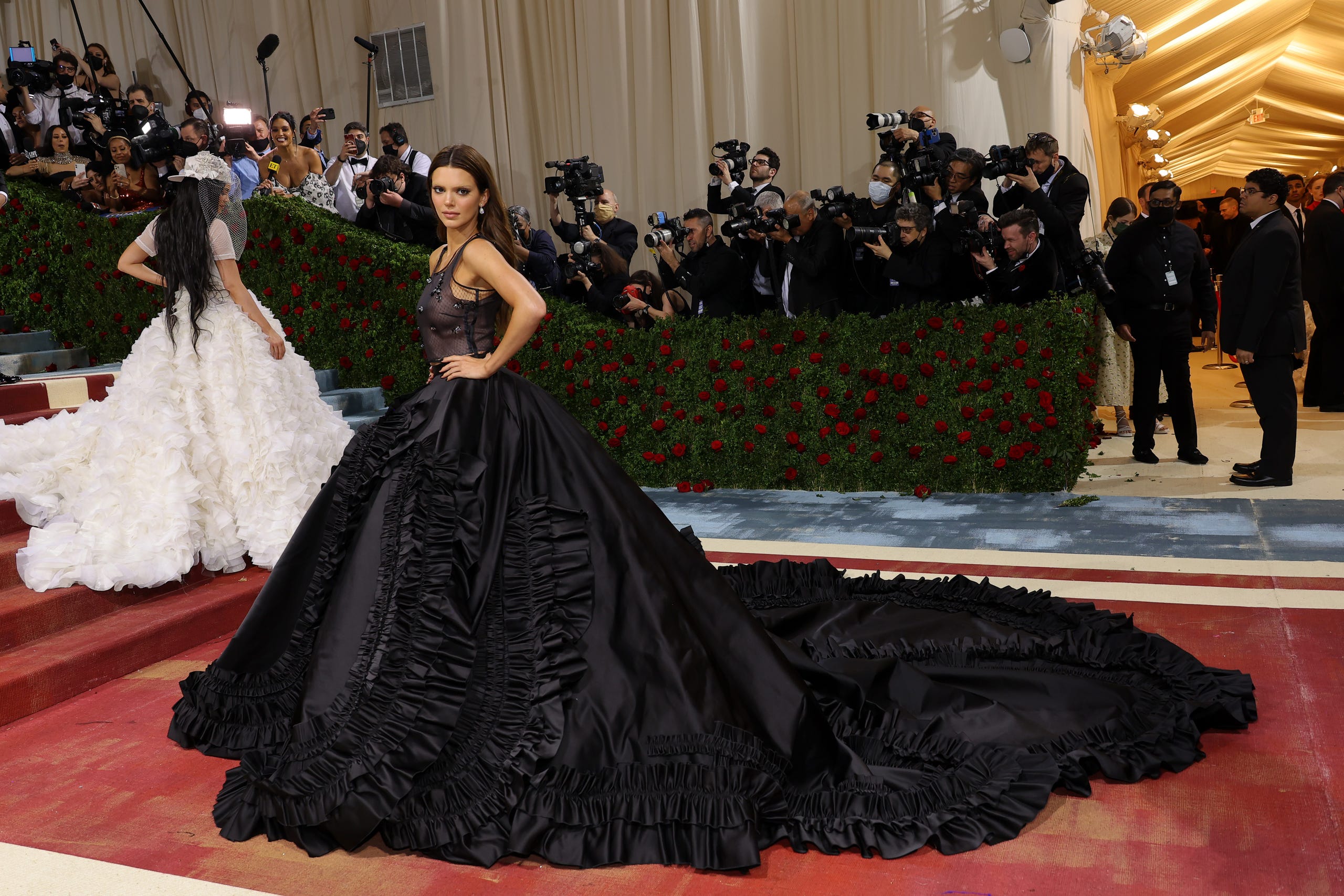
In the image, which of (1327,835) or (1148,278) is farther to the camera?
(1148,278)

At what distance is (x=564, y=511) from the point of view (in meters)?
2.62

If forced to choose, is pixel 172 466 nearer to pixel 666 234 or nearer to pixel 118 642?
pixel 118 642

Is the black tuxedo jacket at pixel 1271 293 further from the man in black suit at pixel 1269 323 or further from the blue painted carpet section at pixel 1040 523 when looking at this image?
the blue painted carpet section at pixel 1040 523

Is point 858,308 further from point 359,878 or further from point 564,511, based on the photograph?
point 359,878

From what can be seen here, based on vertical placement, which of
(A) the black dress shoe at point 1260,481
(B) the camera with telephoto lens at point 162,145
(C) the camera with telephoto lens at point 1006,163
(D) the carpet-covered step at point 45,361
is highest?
(B) the camera with telephoto lens at point 162,145

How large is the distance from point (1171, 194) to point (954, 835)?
207 inches

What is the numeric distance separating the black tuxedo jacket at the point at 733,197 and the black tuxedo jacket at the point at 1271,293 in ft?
9.15

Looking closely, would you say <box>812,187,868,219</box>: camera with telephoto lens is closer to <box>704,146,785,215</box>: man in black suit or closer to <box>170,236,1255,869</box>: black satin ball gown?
<box>704,146,785,215</box>: man in black suit

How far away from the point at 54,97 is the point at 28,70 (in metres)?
→ 0.43

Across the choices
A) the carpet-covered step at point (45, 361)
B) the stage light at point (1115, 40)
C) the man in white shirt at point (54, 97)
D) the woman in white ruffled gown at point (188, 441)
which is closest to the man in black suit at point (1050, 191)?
the stage light at point (1115, 40)

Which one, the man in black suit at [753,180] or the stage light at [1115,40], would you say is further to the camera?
the stage light at [1115,40]

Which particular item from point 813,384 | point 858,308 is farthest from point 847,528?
point 858,308

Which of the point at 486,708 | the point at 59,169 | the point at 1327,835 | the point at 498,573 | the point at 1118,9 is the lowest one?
the point at 1327,835

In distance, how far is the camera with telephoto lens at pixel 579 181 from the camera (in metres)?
7.14
